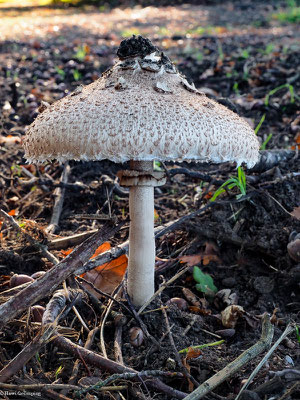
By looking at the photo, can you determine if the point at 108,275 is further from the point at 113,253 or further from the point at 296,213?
the point at 296,213

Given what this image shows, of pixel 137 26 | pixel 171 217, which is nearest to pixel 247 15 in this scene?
pixel 137 26

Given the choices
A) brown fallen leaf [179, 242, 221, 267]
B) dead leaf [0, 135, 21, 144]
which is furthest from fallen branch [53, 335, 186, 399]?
dead leaf [0, 135, 21, 144]

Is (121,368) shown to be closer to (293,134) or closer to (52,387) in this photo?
(52,387)

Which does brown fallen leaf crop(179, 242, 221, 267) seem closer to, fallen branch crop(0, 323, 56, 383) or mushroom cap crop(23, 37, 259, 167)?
mushroom cap crop(23, 37, 259, 167)

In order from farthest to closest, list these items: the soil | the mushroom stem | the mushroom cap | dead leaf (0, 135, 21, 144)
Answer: dead leaf (0, 135, 21, 144) < the mushroom stem < the soil < the mushroom cap

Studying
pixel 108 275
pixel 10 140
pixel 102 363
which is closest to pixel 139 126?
pixel 102 363

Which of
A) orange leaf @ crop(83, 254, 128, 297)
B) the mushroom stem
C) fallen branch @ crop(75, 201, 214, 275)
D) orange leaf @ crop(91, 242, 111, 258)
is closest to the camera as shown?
the mushroom stem
